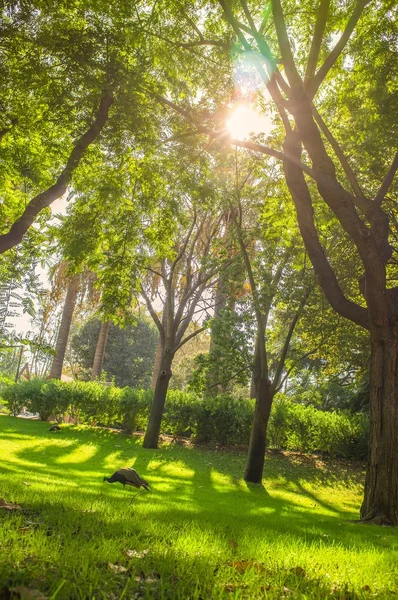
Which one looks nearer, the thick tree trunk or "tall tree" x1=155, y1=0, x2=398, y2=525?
"tall tree" x1=155, y1=0, x2=398, y2=525

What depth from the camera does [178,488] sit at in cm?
1136

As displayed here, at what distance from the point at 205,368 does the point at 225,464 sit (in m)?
4.53

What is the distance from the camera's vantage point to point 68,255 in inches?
487

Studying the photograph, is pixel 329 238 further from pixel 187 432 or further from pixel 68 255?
pixel 187 432

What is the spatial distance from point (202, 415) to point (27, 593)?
1969 centimetres

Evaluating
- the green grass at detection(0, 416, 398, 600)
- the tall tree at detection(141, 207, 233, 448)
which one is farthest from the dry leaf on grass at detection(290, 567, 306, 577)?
the tall tree at detection(141, 207, 233, 448)

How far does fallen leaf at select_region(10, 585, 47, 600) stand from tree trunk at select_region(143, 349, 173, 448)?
55.8 feet

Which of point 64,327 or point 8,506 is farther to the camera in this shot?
point 64,327

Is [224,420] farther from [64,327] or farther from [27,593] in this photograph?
[27,593]

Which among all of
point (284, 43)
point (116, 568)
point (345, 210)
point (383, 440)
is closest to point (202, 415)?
point (383, 440)

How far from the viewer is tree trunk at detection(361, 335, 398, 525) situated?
8.15 meters

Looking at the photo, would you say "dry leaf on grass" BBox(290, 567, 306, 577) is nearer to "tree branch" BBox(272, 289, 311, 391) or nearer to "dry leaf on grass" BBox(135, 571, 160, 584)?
"dry leaf on grass" BBox(135, 571, 160, 584)

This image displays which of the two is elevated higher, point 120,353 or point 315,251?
point 120,353

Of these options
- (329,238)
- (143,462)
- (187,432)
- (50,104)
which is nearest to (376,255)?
(329,238)
